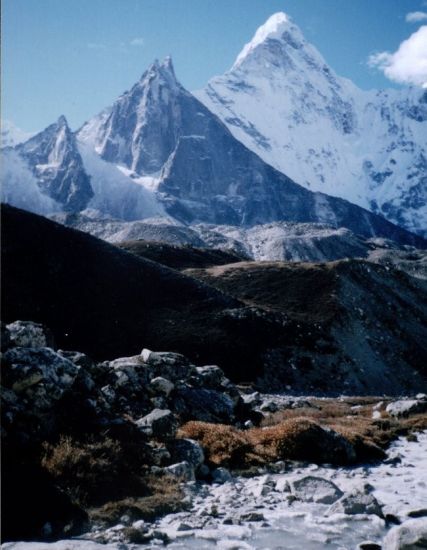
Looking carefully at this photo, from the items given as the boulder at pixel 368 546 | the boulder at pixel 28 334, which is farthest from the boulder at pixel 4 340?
the boulder at pixel 368 546

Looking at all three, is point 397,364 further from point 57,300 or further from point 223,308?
point 57,300

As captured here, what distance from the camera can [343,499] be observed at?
12.7 m

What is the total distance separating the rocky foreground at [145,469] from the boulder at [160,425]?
34mm

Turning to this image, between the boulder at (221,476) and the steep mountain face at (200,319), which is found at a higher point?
the steep mountain face at (200,319)

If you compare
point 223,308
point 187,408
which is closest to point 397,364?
point 223,308

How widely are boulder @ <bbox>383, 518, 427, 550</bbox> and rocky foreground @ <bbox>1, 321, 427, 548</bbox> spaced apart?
138 millimetres

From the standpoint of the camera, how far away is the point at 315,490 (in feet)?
45.7

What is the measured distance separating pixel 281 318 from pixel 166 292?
1869 centimetres

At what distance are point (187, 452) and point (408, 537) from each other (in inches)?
309

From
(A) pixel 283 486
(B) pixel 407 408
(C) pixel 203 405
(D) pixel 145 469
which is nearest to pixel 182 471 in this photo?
(D) pixel 145 469

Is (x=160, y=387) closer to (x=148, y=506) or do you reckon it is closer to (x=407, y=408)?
(x=148, y=506)

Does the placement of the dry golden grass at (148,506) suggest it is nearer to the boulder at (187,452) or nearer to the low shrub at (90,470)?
the low shrub at (90,470)

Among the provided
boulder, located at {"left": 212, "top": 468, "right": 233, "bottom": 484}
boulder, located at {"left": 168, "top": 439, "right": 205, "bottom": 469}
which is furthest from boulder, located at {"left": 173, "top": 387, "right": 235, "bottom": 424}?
boulder, located at {"left": 212, "top": 468, "right": 233, "bottom": 484}

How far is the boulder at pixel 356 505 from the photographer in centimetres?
1223
